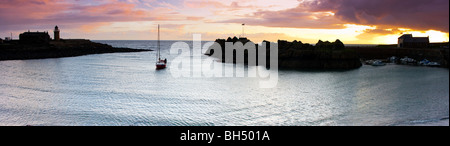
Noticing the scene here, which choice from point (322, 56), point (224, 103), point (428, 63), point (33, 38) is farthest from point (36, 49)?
point (428, 63)

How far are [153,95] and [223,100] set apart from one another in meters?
6.19

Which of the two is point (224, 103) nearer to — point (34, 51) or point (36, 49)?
point (34, 51)

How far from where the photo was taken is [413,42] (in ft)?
221

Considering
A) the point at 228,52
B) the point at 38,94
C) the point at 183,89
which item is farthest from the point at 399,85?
the point at 228,52

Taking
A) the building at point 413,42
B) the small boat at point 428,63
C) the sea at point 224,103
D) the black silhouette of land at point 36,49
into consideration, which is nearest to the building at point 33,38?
the black silhouette of land at point 36,49

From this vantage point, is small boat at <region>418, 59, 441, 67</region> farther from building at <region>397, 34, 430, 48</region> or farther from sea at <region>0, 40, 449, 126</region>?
sea at <region>0, 40, 449, 126</region>

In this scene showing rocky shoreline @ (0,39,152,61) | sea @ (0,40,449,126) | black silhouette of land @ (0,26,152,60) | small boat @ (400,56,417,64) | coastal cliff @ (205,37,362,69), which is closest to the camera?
sea @ (0,40,449,126)

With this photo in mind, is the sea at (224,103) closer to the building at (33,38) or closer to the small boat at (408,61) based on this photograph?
the small boat at (408,61)

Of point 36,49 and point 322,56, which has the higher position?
point 36,49

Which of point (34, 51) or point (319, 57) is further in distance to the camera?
point (34, 51)

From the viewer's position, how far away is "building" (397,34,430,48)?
66375 mm

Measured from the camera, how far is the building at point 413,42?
218 feet

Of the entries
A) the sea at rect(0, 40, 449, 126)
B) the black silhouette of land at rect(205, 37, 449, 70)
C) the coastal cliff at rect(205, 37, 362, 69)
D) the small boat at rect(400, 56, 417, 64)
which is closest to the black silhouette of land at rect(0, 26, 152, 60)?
the sea at rect(0, 40, 449, 126)

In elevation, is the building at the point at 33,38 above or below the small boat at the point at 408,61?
above
